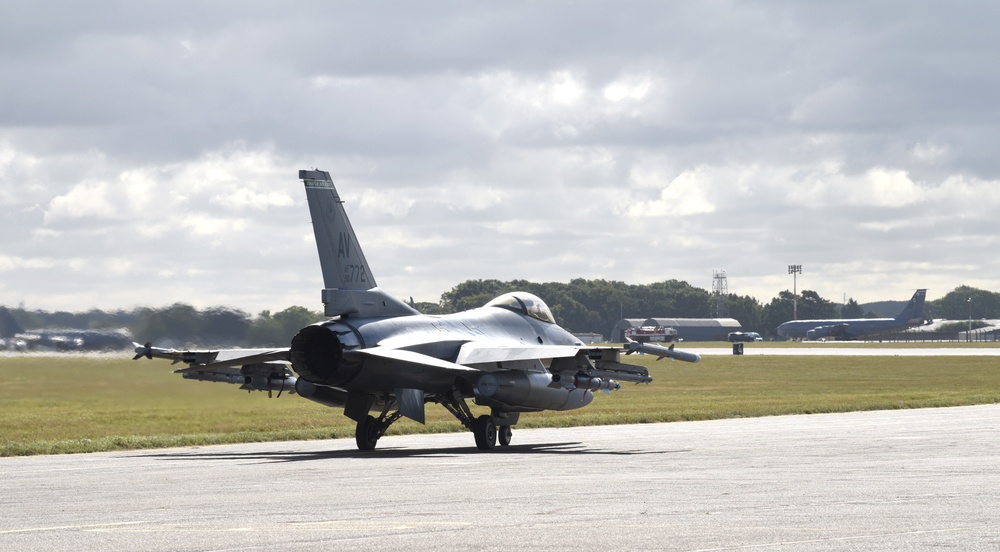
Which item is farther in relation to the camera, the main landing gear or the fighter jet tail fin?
the main landing gear

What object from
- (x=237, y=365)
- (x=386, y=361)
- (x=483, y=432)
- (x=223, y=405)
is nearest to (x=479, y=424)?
(x=483, y=432)

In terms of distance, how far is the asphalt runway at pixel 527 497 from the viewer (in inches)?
519

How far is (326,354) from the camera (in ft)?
91.7

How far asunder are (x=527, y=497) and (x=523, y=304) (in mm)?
16259

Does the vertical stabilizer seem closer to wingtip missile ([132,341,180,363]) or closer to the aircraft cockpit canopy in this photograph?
the aircraft cockpit canopy

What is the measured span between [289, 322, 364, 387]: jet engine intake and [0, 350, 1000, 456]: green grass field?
13.5 feet

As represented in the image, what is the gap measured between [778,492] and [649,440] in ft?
45.2

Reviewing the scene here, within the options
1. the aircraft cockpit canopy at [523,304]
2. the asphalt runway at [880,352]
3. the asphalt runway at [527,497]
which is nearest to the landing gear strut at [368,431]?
the asphalt runway at [527,497]

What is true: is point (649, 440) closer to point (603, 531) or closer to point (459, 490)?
point (459, 490)

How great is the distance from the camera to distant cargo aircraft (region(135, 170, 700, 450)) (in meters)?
27.9

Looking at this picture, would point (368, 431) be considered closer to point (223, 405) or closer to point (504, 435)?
point (504, 435)

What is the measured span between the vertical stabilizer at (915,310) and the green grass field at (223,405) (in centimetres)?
11534

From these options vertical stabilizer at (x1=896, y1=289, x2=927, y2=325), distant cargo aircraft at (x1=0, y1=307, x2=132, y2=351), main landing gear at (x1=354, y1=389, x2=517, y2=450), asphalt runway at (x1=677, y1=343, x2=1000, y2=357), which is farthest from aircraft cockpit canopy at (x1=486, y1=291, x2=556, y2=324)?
vertical stabilizer at (x1=896, y1=289, x2=927, y2=325)

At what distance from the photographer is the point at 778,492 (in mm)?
17781
